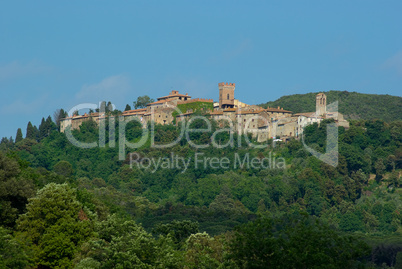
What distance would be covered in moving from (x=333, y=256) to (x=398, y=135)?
7660 cm

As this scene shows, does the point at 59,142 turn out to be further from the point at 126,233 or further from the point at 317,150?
the point at 126,233

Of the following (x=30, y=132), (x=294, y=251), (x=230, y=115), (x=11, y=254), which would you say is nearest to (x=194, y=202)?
(x=230, y=115)

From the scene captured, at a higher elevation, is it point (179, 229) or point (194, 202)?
point (179, 229)

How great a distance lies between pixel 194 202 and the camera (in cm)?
8994

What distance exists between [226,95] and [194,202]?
2334cm

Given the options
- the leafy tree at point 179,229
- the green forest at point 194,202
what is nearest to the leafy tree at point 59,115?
the green forest at point 194,202

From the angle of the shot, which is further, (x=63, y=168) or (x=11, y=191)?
(x=63, y=168)

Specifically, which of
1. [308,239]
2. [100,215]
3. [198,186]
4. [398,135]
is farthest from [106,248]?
[398,135]

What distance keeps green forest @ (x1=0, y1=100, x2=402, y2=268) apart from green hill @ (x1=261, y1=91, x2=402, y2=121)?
164 feet

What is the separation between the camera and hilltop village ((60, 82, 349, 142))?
326ft

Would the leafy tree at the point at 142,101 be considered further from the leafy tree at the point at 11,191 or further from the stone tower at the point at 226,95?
the leafy tree at the point at 11,191

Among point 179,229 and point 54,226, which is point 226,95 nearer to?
point 179,229

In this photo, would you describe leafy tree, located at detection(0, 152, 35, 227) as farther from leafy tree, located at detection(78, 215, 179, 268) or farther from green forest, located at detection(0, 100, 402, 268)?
leafy tree, located at detection(78, 215, 179, 268)

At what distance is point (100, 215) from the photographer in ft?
149
